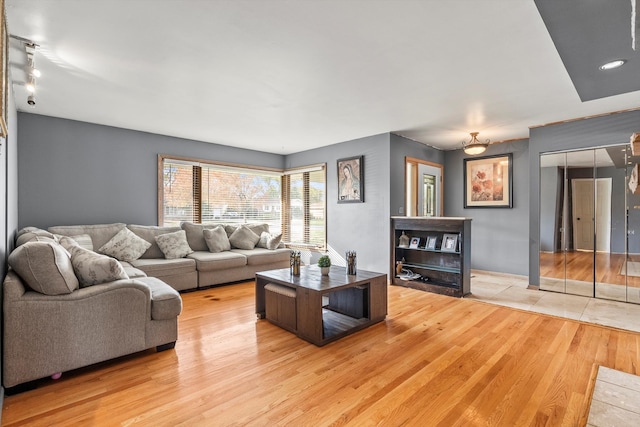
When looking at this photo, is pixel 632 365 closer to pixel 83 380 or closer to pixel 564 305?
pixel 564 305

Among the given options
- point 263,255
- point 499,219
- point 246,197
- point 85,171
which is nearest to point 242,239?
point 263,255

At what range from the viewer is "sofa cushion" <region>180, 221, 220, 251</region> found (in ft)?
17.5

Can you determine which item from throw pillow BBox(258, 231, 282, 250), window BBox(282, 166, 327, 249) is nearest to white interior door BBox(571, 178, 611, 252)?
window BBox(282, 166, 327, 249)

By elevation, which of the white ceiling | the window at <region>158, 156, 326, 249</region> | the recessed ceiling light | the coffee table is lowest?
the coffee table

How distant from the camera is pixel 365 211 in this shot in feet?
18.0

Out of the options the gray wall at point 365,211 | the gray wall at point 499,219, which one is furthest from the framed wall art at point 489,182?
the gray wall at point 365,211

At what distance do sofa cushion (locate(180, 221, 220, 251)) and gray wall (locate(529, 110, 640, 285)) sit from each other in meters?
5.21

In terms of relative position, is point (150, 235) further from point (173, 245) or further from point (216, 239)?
point (216, 239)

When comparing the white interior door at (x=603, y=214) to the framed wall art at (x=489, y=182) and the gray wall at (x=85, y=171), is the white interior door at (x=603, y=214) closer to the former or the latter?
the framed wall art at (x=489, y=182)

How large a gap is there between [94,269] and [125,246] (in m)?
2.18

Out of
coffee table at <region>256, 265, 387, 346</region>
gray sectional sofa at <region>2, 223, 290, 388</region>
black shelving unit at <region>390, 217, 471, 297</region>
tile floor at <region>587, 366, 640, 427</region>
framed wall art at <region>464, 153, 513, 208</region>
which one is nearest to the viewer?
tile floor at <region>587, 366, 640, 427</region>

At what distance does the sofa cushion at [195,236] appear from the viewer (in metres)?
5.34

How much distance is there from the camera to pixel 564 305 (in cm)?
391

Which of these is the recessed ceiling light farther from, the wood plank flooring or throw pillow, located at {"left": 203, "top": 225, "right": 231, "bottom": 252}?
throw pillow, located at {"left": 203, "top": 225, "right": 231, "bottom": 252}
